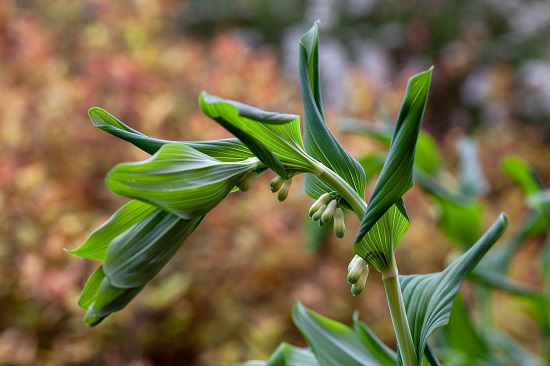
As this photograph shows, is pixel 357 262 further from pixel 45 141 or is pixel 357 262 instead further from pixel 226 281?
pixel 45 141

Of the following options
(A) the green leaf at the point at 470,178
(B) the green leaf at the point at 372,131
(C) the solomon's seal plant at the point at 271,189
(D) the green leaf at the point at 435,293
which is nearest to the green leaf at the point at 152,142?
(C) the solomon's seal plant at the point at 271,189

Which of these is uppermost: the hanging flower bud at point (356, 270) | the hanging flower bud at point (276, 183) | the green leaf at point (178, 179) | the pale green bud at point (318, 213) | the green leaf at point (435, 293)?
the green leaf at point (178, 179)

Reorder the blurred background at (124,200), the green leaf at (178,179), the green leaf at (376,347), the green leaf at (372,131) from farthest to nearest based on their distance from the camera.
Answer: the blurred background at (124,200) → the green leaf at (372,131) → the green leaf at (376,347) → the green leaf at (178,179)

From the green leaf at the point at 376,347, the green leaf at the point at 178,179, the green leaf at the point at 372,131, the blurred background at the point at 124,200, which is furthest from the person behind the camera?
the blurred background at the point at 124,200

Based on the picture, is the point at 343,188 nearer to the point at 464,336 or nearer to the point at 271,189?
the point at 271,189

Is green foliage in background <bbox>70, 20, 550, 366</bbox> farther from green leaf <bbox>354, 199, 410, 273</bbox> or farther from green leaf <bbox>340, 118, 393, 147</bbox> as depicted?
green leaf <bbox>340, 118, 393, 147</bbox>

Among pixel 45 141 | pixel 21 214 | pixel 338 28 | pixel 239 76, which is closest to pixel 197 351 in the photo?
pixel 21 214

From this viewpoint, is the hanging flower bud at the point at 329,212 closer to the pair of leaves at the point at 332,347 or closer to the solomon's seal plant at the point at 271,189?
the solomon's seal plant at the point at 271,189
